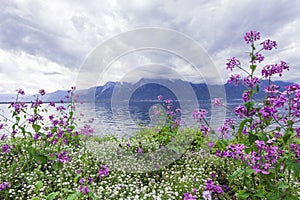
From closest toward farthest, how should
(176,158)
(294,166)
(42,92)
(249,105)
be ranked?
(294,166)
(249,105)
(42,92)
(176,158)

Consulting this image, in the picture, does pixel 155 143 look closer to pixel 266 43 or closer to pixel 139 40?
pixel 139 40

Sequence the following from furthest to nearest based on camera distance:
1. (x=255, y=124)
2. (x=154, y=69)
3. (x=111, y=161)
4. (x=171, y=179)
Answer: (x=154, y=69) < (x=111, y=161) < (x=171, y=179) < (x=255, y=124)

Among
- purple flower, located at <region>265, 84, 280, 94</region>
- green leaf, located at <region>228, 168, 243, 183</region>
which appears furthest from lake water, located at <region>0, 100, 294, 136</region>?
green leaf, located at <region>228, 168, 243, 183</region>

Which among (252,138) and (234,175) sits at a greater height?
(252,138)

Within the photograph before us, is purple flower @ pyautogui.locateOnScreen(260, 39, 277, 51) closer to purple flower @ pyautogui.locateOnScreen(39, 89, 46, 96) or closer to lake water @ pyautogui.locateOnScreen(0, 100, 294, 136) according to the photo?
lake water @ pyautogui.locateOnScreen(0, 100, 294, 136)

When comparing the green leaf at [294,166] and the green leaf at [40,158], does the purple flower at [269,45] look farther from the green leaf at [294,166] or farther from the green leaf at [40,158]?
the green leaf at [40,158]

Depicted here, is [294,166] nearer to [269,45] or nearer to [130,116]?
[269,45]

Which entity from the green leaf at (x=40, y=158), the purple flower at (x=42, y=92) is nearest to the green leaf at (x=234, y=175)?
the green leaf at (x=40, y=158)

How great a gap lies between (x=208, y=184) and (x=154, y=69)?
4288mm

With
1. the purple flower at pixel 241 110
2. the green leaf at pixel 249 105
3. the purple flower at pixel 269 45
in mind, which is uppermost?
the purple flower at pixel 269 45

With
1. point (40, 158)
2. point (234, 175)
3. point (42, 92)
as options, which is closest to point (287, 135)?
point (234, 175)

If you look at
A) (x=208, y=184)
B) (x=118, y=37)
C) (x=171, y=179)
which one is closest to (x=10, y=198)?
(x=171, y=179)

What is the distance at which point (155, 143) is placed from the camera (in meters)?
6.20

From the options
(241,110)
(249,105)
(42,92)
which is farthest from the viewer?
(42,92)
